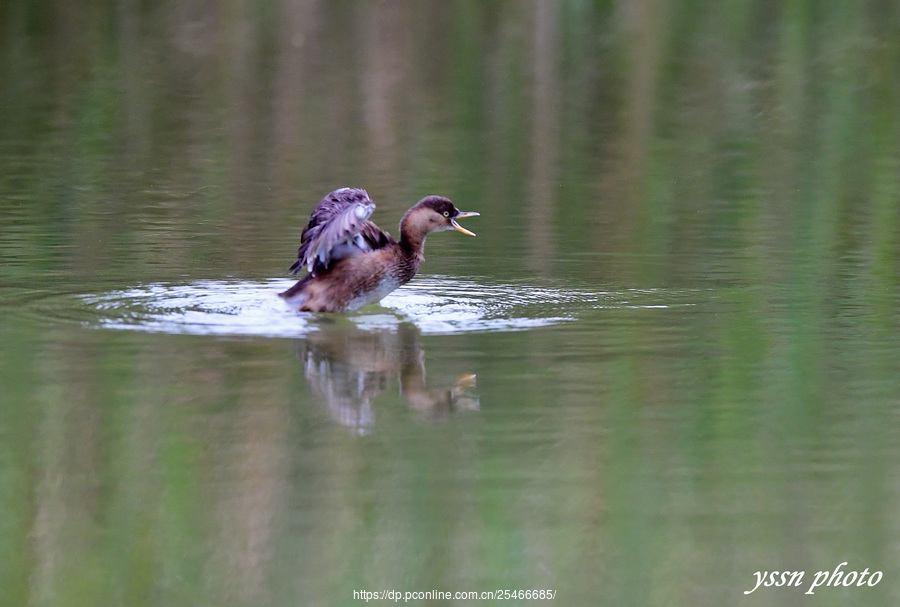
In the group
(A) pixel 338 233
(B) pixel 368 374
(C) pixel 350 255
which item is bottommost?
(B) pixel 368 374

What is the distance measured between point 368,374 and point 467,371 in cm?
50

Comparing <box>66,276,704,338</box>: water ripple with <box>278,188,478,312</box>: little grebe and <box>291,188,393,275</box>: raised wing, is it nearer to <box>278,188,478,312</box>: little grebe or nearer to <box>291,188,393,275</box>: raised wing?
<box>278,188,478,312</box>: little grebe

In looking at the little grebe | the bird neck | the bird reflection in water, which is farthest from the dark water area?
the bird neck

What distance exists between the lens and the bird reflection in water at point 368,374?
22.2ft

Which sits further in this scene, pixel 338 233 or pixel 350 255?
pixel 350 255

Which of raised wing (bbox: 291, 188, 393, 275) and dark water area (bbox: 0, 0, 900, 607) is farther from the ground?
raised wing (bbox: 291, 188, 393, 275)

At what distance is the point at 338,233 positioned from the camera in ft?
29.0

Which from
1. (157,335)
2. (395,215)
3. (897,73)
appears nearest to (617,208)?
(395,215)

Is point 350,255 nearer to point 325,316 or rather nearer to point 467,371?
point 325,316

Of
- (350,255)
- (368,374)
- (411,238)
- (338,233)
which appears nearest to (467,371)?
(368,374)

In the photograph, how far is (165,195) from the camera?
1380 cm

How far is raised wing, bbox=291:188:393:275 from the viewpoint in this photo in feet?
29.2

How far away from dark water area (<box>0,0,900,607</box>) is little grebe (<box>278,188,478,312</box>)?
0.16m

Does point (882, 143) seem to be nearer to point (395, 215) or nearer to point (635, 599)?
point (395, 215)
